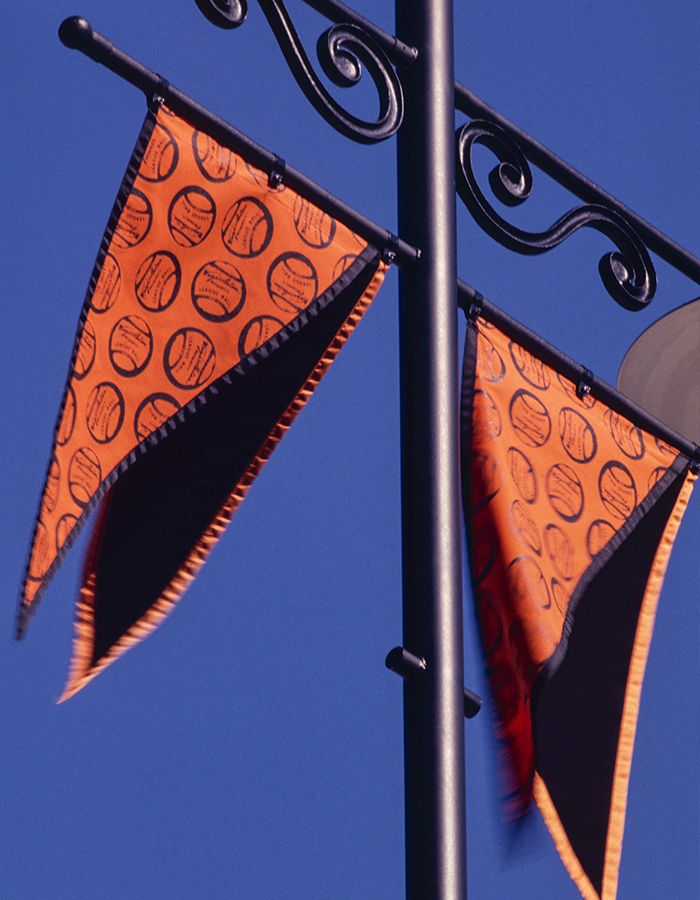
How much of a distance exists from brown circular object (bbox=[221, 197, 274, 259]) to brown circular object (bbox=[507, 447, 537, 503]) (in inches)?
22.9

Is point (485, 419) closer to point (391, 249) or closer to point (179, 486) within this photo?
point (391, 249)

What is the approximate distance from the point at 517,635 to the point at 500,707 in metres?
0.12

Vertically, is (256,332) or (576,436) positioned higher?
(576,436)

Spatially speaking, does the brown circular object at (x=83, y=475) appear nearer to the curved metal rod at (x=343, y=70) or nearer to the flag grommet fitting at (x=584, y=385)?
the curved metal rod at (x=343, y=70)

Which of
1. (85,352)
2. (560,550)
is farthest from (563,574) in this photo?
(85,352)

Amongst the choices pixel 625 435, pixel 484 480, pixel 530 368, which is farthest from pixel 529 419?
pixel 625 435

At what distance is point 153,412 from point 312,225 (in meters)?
0.45

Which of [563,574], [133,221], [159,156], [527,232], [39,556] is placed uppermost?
[527,232]

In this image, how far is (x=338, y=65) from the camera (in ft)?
7.17

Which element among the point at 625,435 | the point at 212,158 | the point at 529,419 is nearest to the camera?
the point at 212,158

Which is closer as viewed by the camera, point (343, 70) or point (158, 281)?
point (158, 281)

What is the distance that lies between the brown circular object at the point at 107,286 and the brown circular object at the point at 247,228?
205 mm

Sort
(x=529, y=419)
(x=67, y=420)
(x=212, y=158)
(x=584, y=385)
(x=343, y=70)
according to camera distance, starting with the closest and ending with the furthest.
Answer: (x=67, y=420), (x=212, y=158), (x=343, y=70), (x=529, y=419), (x=584, y=385)

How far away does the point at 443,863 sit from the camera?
5.55 feet
